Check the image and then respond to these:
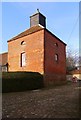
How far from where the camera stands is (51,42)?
2852cm

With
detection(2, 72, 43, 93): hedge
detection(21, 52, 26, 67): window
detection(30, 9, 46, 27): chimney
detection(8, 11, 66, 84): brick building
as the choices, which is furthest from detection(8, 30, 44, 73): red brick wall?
detection(30, 9, 46, 27): chimney

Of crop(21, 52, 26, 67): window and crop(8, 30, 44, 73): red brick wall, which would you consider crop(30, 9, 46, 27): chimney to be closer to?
crop(8, 30, 44, 73): red brick wall

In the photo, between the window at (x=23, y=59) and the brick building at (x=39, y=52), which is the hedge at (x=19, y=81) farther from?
the window at (x=23, y=59)

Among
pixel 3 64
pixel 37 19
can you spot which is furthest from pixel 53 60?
pixel 3 64

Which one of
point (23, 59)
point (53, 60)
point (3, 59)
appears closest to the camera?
point (53, 60)

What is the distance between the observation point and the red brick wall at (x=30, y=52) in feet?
86.0

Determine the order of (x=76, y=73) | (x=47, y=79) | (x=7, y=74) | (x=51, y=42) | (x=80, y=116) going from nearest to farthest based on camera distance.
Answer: (x=80, y=116) < (x=7, y=74) < (x=47, y=79) < (x=51, y=42) < (x=76, y=73)

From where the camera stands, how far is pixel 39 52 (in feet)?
86.4

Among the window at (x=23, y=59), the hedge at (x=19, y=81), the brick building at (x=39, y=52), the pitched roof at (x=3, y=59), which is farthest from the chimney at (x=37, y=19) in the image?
the hedge at (x=19, y=81)

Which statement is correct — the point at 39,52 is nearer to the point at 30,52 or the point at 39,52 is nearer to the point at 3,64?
the point at 30,52

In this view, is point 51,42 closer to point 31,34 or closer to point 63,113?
point 31,34

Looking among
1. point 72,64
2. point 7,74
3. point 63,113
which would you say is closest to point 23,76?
point 7,74

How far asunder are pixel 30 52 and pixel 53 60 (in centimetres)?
415

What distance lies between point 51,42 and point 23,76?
379 inches
